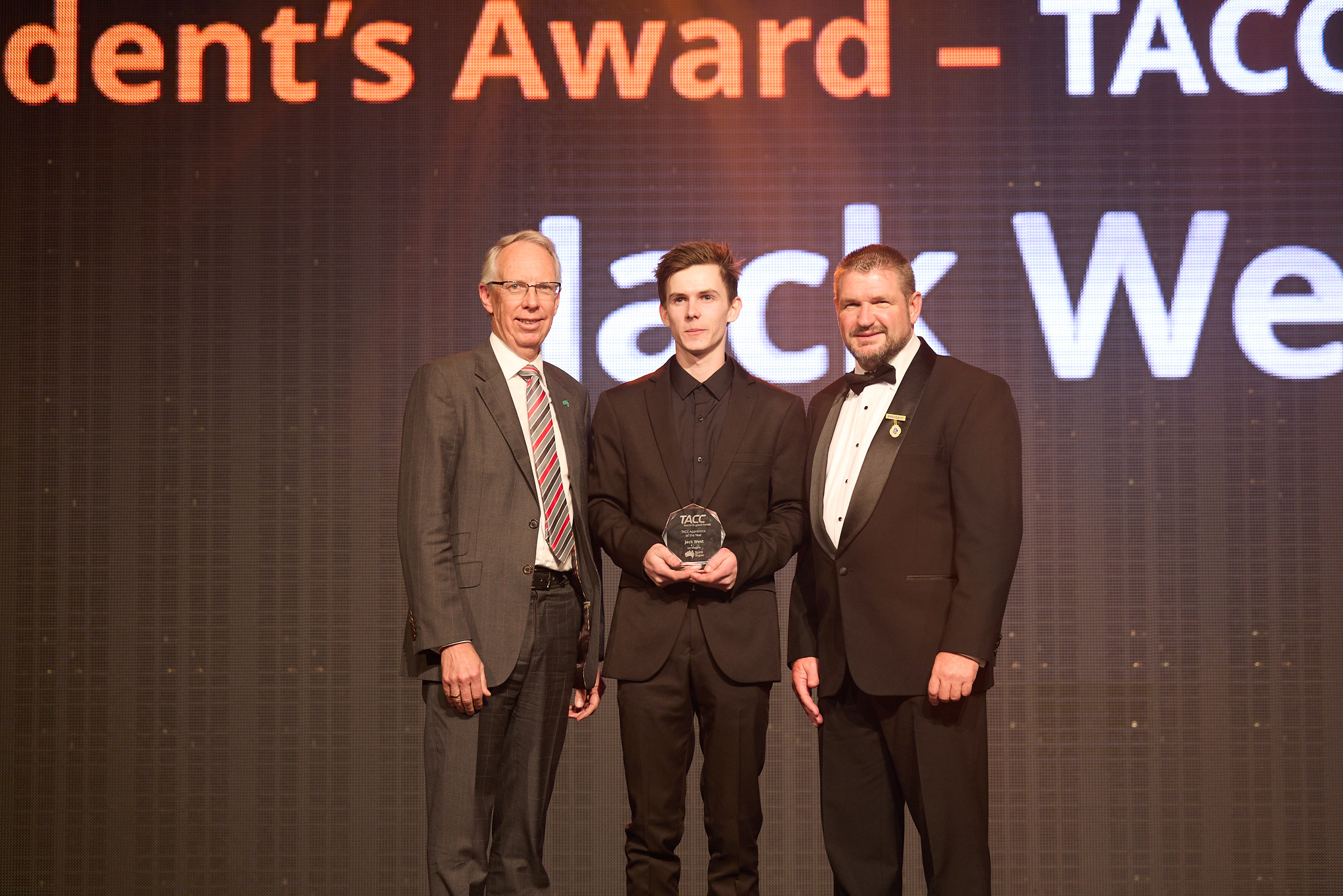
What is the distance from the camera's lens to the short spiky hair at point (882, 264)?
261cm

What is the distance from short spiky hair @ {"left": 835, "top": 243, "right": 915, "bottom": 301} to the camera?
8.55ft

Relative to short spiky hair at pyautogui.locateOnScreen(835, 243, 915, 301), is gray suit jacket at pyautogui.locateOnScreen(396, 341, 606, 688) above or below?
below

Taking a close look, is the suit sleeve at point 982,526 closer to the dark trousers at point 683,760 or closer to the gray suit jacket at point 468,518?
the dark trousers at point 683,760

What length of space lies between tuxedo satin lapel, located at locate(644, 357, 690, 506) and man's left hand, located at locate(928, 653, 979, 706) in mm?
728

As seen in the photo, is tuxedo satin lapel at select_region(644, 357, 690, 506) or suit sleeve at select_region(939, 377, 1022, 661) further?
tuxedo satin lapel at select_region(644, 357, 690, 506)

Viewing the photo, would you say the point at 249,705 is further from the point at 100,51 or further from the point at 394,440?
the point at 100,51

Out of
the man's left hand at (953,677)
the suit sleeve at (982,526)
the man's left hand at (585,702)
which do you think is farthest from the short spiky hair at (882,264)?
the man's left hand at (585,702)

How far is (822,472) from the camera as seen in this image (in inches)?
104

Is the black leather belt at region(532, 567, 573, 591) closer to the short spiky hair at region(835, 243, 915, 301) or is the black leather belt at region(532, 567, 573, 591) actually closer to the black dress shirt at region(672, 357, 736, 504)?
the black dress shirt at region(672, 357, 736, 504)

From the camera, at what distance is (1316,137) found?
3.82 m

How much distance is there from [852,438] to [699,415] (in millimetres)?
397

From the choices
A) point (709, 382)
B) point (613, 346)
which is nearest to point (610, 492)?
point (709, 382)

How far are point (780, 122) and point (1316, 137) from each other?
1963 millimetres

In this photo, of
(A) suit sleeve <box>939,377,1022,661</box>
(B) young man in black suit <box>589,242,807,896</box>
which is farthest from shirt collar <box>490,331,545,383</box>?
(A) suit sleeve <box>939,377,1022,661</box>
